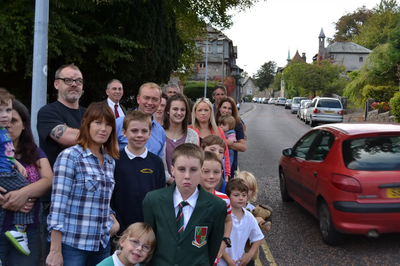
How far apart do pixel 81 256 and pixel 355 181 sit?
3399 millimetres

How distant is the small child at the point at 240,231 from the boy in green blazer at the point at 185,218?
84 cm

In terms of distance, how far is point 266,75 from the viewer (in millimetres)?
138000

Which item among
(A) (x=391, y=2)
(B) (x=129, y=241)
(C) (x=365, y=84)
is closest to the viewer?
(B) (x=129, y=241)

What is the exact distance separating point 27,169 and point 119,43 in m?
9.01

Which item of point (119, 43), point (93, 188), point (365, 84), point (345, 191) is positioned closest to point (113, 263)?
point (93, 188)

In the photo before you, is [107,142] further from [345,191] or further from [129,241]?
[345,191]

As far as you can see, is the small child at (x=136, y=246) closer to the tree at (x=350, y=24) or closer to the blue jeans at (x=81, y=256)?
the blue jeans at (x=81, y=256)

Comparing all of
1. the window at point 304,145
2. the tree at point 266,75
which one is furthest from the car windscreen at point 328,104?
the tree at point 266,75

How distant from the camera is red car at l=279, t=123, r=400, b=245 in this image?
14.8 ft

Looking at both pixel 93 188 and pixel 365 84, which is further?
pixel 365 84

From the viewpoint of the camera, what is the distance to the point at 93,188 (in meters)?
2.70

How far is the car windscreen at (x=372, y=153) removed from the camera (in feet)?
15.3

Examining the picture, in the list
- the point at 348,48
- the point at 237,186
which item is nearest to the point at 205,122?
the point at 237,186

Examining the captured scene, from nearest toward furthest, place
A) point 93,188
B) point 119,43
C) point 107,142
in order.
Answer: point 93,188 → point 107,142 → point 119,43
